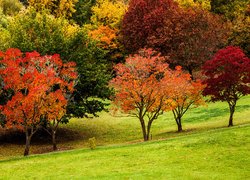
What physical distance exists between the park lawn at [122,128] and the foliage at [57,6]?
31.2m

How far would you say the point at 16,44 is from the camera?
45.9 meters

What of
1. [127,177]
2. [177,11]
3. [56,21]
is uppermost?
[177,11]

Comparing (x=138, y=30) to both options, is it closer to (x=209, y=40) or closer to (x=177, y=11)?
(x=177, y=11)

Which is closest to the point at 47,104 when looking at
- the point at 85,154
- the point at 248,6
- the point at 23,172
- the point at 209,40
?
the point at 85,154

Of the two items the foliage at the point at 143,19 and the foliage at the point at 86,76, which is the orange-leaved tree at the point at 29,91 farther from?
the foliage at the point at 143,19

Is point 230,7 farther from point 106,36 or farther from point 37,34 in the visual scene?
point 37,34

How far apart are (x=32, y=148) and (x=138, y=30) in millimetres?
34149

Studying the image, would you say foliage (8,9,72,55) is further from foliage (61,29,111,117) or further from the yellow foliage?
the yellow foliage

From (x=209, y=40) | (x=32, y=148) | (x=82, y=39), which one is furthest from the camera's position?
(x=209, y=40)

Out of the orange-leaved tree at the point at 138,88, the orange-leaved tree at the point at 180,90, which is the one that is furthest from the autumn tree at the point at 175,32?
the orange-leaved tree at the point at 138,88

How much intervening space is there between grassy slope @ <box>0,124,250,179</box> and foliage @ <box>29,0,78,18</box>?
5155 centimetres

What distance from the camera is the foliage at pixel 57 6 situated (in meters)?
77.8

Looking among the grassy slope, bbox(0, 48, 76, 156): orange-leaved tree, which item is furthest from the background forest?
the grassy slope

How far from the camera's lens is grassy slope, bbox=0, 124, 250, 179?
22953 millimetres
